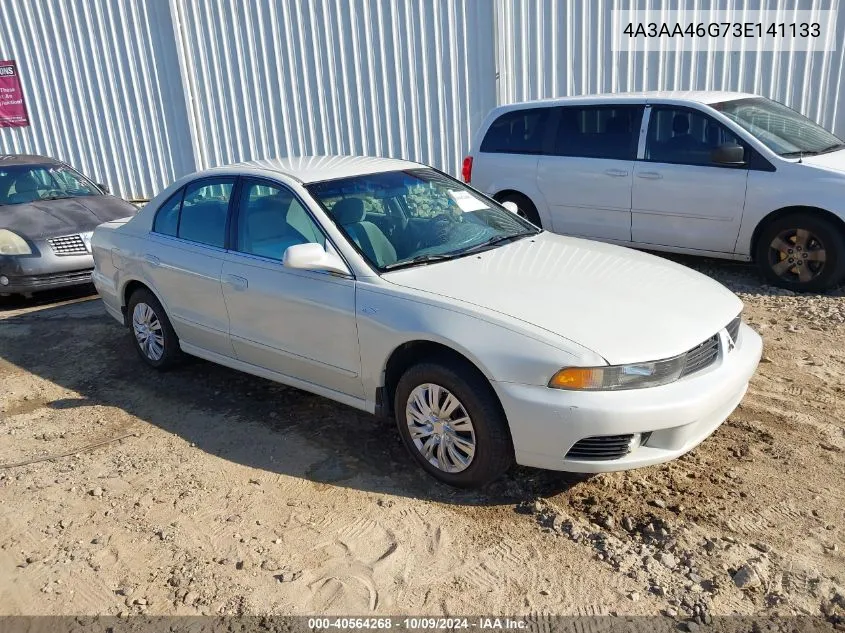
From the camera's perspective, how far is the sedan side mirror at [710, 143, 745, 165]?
6449 mm

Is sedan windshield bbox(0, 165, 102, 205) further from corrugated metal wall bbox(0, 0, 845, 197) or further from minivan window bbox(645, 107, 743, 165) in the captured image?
minivan window bbox(645, 107, 743, 165)

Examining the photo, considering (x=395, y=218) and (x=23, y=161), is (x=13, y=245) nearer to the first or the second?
(x=23, y=161)

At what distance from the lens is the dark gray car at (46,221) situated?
7473 millimetres

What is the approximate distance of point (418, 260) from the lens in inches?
162

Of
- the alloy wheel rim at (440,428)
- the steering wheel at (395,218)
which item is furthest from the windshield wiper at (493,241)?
the alloy wheel rim at (440,428)

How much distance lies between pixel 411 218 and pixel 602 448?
1.84 metres

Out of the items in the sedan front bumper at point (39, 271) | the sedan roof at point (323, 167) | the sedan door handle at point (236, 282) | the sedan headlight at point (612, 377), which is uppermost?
the sedan roof at point (323, 167)

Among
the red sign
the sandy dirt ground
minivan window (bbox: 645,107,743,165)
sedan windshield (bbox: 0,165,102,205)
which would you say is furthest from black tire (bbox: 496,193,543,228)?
the red sign

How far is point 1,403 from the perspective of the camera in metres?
5.36

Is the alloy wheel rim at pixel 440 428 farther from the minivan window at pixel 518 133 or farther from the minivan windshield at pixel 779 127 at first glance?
the minivan window at pixel 518 133

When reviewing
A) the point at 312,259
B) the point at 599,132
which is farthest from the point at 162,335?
the point at 599,132

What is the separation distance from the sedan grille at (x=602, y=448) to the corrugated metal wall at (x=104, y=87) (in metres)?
10.9

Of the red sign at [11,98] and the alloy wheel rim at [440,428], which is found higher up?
the red sign at [11,98]

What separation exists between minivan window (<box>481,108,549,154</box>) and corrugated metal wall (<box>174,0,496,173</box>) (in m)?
2.56
